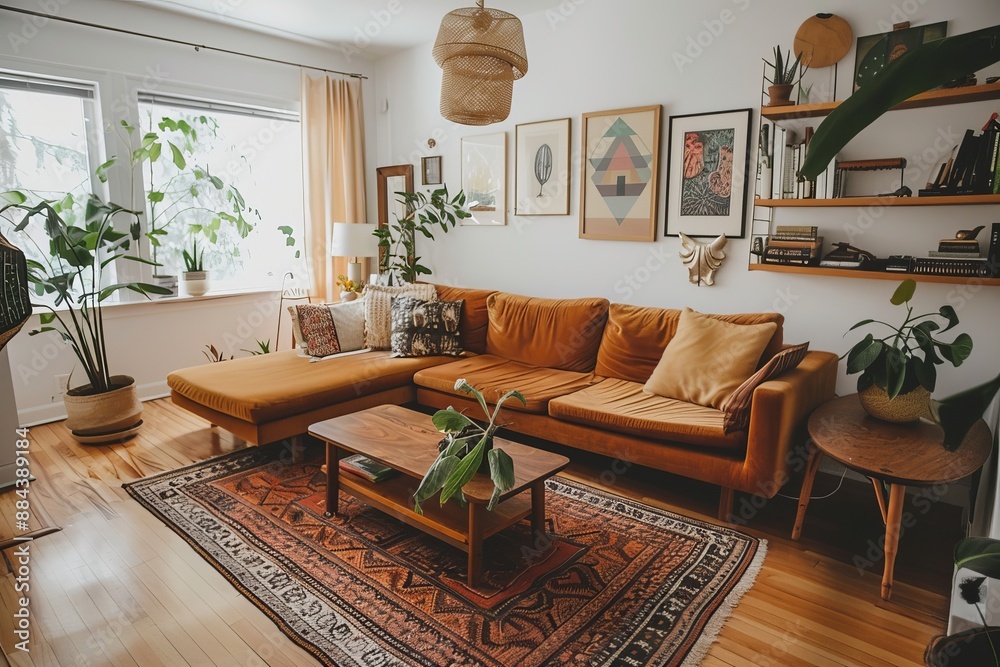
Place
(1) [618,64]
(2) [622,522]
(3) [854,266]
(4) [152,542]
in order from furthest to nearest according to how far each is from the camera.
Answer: (1) [618,64] → (3) [854,266] → (2) [622,522] → (4) [152,542]

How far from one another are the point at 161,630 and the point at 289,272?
141 inches

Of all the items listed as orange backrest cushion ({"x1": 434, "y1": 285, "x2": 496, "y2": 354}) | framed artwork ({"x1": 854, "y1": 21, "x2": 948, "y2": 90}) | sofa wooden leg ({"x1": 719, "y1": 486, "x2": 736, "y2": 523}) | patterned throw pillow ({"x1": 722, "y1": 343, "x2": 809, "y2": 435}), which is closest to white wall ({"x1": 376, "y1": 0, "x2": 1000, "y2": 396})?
framed artwork ({"x1": 854, "y1": 21, "x2": 948, "y2": 90})

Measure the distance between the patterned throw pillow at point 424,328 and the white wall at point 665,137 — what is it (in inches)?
28.3

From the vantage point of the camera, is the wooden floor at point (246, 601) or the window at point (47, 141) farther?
the window at point (47, 141)

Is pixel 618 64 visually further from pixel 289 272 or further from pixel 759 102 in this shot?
pixel 289 272

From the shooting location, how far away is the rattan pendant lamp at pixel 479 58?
7.72 feet

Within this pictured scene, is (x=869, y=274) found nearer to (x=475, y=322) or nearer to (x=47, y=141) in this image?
(x=475, y=322)

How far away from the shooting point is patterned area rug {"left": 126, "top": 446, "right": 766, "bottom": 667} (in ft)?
6.09

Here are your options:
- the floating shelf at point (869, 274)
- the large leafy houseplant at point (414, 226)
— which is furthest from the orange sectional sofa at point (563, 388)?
the large leafy houseplant at point (414, 226)

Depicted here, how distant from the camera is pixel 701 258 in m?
3.47

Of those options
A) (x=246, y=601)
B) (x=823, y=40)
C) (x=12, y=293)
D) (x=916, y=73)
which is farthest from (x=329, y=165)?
(x=916, y=73)

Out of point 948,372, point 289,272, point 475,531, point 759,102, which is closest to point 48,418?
point 289,272

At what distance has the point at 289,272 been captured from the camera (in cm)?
510

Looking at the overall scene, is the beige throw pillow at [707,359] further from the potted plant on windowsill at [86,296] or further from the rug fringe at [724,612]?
the potted plant on windowsill at [86,296]
